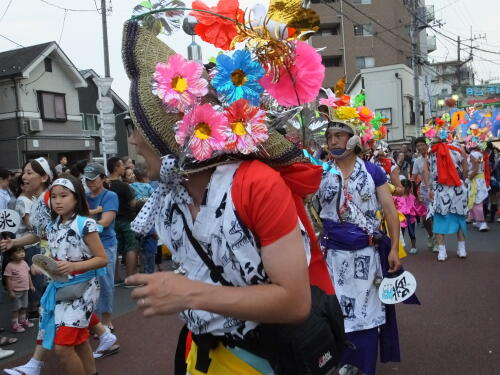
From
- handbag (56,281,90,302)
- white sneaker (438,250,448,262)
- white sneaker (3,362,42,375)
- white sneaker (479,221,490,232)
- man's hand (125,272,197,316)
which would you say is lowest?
white sneaker (479,221,490,232)

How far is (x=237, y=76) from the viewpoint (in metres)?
1.62

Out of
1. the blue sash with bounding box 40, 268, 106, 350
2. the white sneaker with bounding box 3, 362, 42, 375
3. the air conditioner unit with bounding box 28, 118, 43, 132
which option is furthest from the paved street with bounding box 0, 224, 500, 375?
the air conditioner unit with bounding box 28, 118, 43, 132

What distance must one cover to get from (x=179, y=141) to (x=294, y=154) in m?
0.39

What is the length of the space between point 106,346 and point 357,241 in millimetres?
2655

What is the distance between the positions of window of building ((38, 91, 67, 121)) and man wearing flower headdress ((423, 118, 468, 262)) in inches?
823

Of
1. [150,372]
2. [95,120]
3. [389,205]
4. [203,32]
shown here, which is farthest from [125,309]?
[95,120]

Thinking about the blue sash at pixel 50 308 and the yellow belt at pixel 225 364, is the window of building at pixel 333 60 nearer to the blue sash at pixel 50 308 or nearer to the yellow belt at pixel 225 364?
the blue sash at pixel 50 308

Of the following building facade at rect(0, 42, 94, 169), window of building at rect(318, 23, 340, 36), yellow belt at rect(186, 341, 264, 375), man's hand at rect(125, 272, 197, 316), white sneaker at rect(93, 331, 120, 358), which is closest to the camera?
man's hand at rect(125, 272, 197, 316)

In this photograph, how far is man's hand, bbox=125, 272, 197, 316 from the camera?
140 cm

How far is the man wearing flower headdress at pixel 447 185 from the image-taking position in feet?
26.6

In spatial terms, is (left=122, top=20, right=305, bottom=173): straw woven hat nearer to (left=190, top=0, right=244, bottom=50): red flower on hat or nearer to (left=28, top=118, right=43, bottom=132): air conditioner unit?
(left=190, top=0, right=244, bottom=50): red flower on hat

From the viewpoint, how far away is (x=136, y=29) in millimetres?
1726

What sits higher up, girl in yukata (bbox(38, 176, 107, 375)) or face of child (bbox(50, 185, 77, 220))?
face of child (bbox(50, 185, 77, 220))

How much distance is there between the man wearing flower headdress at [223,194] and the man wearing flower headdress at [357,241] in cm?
181
